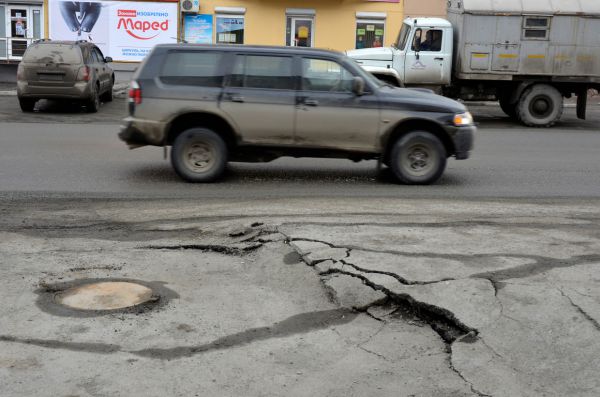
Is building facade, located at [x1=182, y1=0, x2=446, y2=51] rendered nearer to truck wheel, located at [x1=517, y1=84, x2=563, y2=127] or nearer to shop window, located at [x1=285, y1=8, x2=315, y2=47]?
shop window, located at [x1=285, y1=8, x2=315, y2=47]

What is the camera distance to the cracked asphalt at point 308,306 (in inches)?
187

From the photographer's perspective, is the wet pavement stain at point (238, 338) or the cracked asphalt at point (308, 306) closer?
the cracked asphalt at point (308, 306)

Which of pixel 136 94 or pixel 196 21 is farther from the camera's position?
pixel 196 21

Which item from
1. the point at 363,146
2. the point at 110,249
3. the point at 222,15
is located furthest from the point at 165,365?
the point at 222,15

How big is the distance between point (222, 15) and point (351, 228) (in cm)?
2344

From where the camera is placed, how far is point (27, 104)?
20.2 m

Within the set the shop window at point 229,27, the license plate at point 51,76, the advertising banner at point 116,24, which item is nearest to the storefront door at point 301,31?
the shop window at point 229,27

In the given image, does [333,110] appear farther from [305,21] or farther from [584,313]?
[305,21]

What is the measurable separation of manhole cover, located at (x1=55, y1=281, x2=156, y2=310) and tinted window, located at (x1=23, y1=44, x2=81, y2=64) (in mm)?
14668

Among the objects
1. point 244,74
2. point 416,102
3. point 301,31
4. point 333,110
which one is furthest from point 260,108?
point 301,31

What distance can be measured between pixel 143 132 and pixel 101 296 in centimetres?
516

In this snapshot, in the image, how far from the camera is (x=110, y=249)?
7.34 metres

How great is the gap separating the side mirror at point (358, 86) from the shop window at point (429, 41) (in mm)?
9939

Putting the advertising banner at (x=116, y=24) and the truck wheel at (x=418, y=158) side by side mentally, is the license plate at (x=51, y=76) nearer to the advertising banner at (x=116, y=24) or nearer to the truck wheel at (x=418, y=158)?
the advertising banner at (x=116, y=24)
